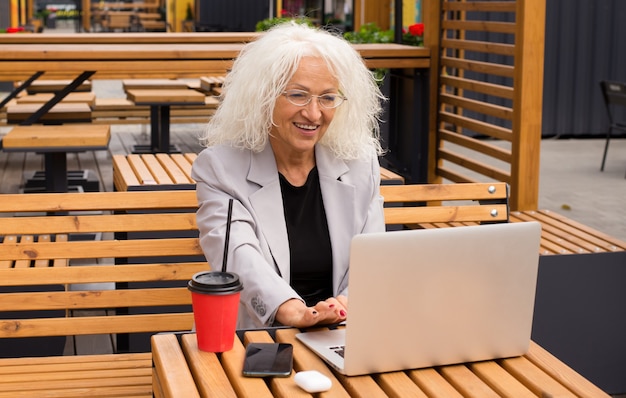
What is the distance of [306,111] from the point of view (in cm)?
286

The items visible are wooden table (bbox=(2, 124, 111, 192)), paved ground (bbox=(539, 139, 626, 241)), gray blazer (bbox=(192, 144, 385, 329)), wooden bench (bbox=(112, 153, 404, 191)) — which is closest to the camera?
gray blazer (bbox=(192, 144, 385, 329))

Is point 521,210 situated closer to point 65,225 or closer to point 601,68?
point 65,225

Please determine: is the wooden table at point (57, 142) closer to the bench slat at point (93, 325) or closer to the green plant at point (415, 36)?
the green plant at point (415, 36)

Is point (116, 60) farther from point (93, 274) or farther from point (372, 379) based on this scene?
point (372, 379)

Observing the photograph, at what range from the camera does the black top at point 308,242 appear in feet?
9.69

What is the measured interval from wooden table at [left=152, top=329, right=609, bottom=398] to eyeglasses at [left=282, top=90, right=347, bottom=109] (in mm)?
811

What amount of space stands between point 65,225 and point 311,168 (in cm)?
91

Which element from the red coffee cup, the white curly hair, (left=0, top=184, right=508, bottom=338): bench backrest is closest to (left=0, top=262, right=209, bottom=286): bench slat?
(left=0, top=184, right=508, bottom=338): bench backrest

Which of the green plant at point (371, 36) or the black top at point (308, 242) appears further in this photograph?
the green plant at point (371, 36)

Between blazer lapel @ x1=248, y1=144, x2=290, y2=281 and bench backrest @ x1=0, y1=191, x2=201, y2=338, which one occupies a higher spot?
blazer lapel @ x1=248, y1=144, x2=290, y2=281

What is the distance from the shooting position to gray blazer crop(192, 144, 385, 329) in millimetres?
2773

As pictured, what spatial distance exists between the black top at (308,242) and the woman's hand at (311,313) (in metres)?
0.31

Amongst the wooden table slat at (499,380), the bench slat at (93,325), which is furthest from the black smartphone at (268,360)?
the bench slat at (93,325)

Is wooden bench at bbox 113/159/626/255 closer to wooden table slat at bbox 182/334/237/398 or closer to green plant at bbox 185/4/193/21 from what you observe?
wooden table slat at bbox 182/334/237/398
